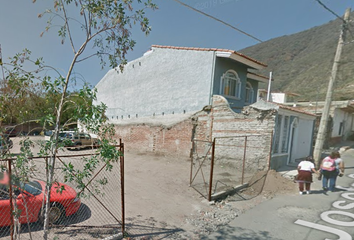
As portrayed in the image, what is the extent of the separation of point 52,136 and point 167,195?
451cm

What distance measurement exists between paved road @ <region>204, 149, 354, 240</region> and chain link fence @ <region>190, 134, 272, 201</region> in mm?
1352

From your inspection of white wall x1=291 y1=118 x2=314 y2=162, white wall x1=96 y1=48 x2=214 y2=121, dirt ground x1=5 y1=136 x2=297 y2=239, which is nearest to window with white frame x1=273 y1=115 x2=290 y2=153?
white wall x1=291 y1=118 x2=314 y2=162

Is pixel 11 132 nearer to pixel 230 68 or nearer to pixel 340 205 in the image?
pixel 340 205

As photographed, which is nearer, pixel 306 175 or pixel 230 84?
pixel 306 175

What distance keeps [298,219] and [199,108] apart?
327 inches

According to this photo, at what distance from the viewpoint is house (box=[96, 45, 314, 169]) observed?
970 cm

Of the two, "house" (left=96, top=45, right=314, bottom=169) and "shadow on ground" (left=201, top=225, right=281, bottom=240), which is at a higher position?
"house" (left=96, top=45, right=314, bottom=169)

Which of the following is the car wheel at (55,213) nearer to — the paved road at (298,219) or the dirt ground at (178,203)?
the dirt ground at (178,203)

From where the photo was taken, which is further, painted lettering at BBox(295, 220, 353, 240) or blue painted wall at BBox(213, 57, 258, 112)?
blue painted wall at BBox(213, 57, 258, 112)

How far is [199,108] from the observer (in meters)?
12.4

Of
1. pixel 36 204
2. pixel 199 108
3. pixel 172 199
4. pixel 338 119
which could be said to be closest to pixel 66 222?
pixel 36 204

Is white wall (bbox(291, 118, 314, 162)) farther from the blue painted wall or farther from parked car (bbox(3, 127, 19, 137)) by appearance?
parked car (bbox(3, 127, 19, 137))

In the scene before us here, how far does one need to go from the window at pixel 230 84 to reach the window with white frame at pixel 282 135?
3.86 meters

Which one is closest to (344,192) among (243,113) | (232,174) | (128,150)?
(232,174)
